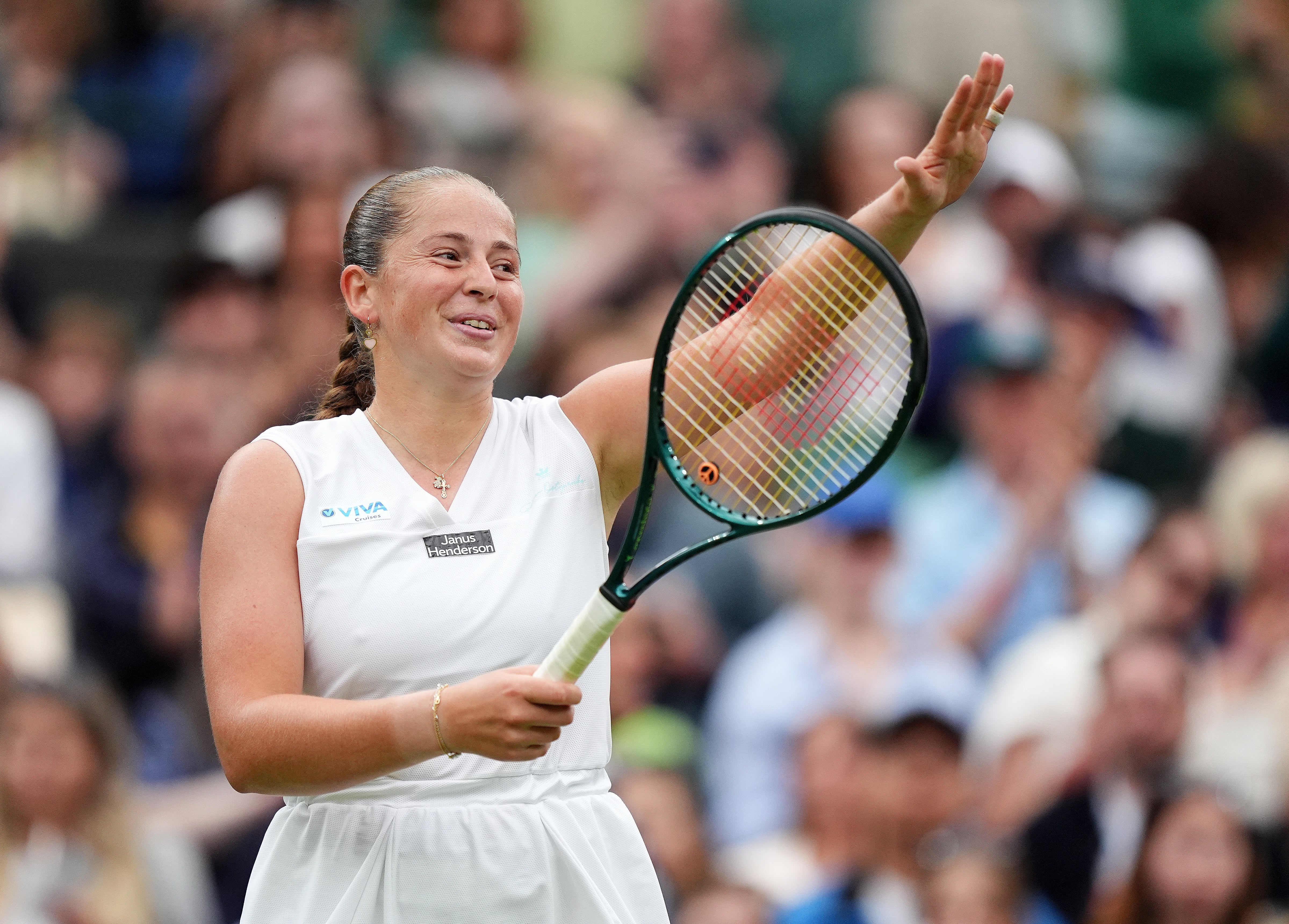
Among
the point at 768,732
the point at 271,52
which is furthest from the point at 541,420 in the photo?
the point at 271,52

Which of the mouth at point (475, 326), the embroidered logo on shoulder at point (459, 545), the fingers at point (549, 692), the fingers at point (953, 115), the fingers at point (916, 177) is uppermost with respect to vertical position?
the fingers at point (953, 115)

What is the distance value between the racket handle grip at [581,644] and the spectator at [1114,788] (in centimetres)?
344

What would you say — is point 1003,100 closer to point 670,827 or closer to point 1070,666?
point 670,827

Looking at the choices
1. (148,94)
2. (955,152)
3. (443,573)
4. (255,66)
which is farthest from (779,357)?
(148,94)

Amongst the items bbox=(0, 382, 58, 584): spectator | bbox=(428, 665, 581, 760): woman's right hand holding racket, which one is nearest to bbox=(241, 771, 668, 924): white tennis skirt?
bbox=(428, 665, 581, 760): woman's right hand holding racket

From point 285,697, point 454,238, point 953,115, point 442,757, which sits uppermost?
point 953,115

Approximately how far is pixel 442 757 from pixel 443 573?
0.91 ft

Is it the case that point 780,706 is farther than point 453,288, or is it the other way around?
point 780,706

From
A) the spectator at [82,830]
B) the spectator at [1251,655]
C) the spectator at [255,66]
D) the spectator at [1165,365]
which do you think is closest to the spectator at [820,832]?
the spectator at [1251,655]

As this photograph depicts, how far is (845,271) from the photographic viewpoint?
9.93 feet

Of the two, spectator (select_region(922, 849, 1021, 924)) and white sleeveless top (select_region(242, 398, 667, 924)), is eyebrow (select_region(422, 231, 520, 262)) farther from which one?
spectator (select_region(922, 849, 1021, 924))

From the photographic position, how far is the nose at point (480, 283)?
2.99 meters

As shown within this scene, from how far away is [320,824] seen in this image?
2932 mm

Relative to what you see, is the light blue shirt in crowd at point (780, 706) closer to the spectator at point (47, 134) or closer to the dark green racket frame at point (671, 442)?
the dark green racket frame at point (671, 442)
